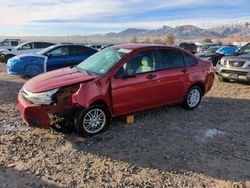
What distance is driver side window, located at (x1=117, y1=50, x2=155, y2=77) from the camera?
587 cm

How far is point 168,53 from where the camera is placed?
22.2 feet

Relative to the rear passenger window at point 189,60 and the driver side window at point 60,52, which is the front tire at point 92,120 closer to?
the rear passenger window at point 189,60

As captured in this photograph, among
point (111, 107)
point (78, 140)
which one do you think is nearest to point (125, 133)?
point (111, 107)

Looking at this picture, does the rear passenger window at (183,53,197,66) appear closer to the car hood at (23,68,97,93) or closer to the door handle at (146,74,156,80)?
the door handle at (146,74,156,80)

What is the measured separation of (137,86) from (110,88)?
24.9 inches

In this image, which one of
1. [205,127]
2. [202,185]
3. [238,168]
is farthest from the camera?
[205,127]

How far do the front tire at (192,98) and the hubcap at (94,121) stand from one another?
243cm

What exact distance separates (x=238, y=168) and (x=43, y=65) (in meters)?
9.28

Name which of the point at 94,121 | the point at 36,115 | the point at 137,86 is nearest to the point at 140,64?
the point at 137,86

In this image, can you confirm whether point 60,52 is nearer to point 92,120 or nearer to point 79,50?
point 79,50

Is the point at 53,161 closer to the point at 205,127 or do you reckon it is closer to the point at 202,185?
the point at 202,185

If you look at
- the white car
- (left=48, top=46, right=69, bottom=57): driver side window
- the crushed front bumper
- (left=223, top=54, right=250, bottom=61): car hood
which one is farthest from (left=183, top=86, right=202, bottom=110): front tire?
the white car

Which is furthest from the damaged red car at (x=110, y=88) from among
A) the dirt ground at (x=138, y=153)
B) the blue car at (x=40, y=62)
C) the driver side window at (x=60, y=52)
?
the driver side window at (x=60, y=52)

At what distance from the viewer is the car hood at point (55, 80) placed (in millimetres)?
5324
